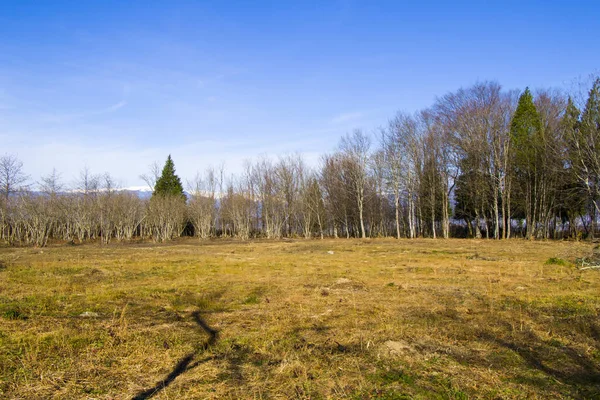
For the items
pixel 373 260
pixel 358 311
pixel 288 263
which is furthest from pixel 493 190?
pixel 358 311

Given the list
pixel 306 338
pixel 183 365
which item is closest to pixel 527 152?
pixel 306 338

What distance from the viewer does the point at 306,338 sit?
221 inches

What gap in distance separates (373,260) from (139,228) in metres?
41.2

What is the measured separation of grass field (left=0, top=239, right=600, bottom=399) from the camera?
13.2ft

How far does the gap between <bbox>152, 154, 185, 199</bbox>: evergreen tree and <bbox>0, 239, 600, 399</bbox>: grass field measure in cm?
4310

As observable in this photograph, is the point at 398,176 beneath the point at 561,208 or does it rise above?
above

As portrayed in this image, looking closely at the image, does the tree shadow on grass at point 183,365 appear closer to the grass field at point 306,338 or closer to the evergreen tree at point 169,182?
the grass field at point 306,338

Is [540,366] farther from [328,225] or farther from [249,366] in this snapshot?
[328,225]

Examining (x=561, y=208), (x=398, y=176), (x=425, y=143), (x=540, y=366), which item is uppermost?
(x=425, y=143)

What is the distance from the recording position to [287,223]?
47.8m

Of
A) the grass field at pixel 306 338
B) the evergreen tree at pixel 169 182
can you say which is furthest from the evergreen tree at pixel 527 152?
the evergreen tree at pixel 169 182

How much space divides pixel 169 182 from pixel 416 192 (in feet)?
117

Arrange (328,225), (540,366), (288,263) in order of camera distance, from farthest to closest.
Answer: (328,225) → (288,263) → (540,366)

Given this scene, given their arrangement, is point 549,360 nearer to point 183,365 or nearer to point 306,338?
point 306,338
